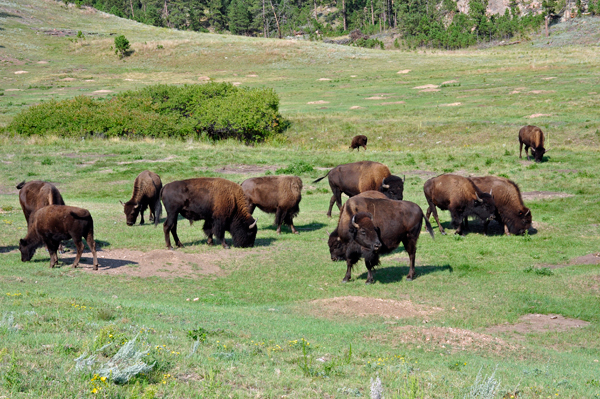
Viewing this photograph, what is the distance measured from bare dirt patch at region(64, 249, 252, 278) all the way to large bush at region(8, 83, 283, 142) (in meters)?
25.4

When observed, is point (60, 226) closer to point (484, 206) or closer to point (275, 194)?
point (275, 194)

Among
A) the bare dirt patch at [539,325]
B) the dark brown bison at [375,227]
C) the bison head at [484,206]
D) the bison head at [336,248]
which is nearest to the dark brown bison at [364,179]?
the bison head at [484,206]

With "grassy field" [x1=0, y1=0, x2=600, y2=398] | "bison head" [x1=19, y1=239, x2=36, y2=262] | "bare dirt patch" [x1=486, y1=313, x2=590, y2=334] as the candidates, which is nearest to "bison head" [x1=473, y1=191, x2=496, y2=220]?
"grassy field" [x1=0, y1=0, x2=600, y2=398]

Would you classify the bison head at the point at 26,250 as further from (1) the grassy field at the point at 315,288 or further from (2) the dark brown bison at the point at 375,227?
(2) the dark brown bison at the point at 375,227

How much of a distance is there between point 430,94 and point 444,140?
18.5 metres

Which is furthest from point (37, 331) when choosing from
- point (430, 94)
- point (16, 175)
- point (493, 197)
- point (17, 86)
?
point (17, 86)

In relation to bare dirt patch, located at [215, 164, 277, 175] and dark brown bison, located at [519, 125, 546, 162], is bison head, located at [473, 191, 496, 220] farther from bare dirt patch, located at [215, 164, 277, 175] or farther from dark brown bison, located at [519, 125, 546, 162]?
bare dirt patch, located at [215, 164, 277, 175]

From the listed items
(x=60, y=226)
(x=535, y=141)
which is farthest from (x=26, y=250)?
(x=535, y=141)

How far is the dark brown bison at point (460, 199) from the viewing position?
18500 mm

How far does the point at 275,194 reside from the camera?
62.3 feet

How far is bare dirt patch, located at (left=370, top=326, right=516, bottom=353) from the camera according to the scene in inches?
372

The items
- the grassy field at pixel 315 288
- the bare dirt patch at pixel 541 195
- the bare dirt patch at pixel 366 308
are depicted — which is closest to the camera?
the grassy field at pixel 315 288

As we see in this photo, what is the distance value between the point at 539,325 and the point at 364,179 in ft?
31.2

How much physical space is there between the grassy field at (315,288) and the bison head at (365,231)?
3.40ft
